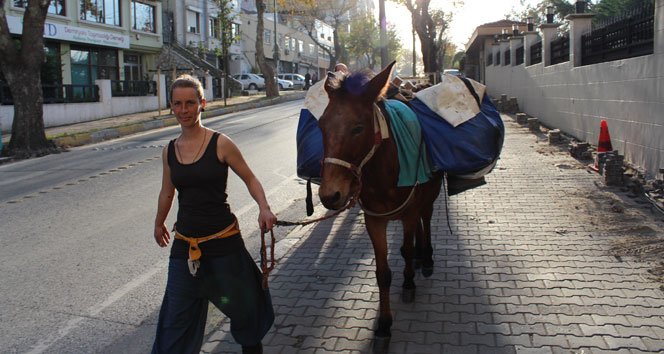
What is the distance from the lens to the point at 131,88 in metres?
28.3

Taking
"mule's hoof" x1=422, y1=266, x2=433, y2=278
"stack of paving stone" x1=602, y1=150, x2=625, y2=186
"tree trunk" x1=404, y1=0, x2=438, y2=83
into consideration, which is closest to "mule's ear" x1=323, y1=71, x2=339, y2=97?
"mule's hoof" x1=422, y1=266, x2=433, y2=278

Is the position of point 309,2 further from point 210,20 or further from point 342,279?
point 342,279

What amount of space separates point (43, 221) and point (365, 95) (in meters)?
5.63

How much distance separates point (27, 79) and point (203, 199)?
1471 centimetres

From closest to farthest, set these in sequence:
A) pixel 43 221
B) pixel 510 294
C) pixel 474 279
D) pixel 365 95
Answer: pixel 365 95, pixel 510 294, pixel 474 279, pixel 43 221

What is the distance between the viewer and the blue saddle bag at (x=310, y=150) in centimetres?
430

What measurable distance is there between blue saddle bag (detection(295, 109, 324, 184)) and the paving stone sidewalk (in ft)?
3.61

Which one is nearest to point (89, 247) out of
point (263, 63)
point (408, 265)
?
point (408, 265)

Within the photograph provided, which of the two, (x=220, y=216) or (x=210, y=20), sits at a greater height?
(x=210, y=20)

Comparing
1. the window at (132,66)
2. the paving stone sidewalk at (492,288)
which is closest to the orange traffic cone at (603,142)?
the paving stone sidewalk at (492,288)

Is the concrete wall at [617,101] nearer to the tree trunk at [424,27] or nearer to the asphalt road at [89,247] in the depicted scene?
the asphalt road at [89,247]

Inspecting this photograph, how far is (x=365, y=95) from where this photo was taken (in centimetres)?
364

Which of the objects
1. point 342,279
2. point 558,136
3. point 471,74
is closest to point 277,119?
point 558,136

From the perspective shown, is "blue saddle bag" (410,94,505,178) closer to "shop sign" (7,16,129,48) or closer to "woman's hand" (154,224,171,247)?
"woman's hand" (154,224,171,247)
